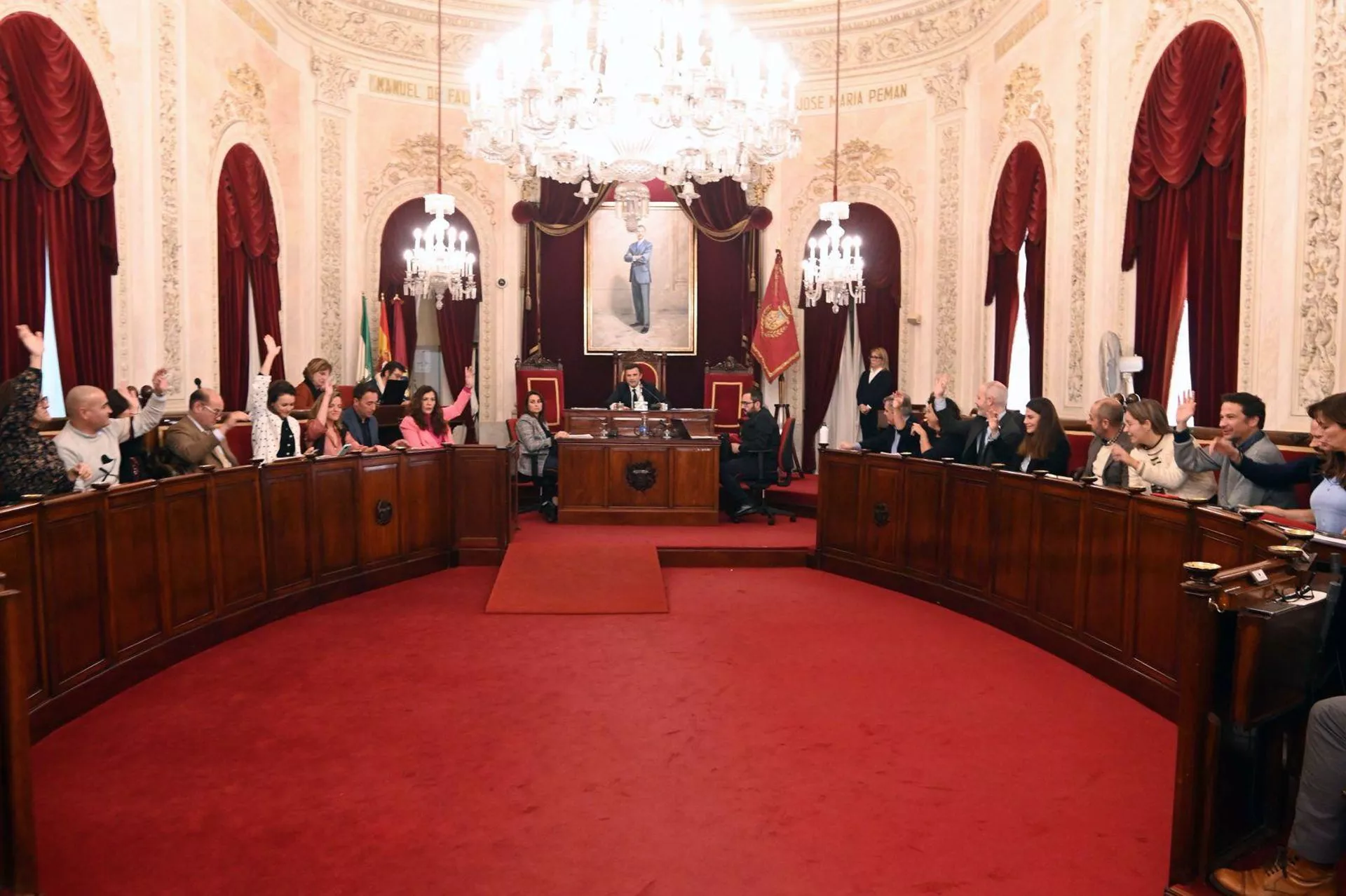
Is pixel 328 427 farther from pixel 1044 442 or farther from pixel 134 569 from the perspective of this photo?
pixel 1044 442

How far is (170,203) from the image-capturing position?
7848 mm

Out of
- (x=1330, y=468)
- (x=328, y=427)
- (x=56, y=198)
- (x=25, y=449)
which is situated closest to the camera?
(x=1330, y=468)

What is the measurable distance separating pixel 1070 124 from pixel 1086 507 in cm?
471

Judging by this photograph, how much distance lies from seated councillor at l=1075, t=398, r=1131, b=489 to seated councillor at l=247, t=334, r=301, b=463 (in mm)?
4998

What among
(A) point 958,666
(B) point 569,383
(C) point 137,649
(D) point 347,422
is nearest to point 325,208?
(B) point 569,383

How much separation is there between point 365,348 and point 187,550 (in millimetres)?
5945

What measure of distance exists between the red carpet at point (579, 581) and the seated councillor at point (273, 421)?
5.60 feet

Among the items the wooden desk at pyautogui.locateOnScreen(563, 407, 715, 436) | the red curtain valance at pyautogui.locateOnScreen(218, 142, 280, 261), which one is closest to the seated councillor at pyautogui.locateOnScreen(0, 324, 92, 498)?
the red curtain valance at pyautogui.locateOnScreen(218, 142, 280, 261)

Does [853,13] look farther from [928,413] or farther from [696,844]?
[696,844]

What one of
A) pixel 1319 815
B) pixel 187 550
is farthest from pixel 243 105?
pixel 1319 815

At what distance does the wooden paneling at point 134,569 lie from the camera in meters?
4.50

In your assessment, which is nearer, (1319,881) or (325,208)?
(1319,881)

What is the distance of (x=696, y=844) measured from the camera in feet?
10.3

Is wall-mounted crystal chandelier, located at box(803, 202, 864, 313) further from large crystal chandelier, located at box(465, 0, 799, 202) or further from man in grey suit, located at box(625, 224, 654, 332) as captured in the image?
man in grey suit, located at box(625, 224, 654, 332)
